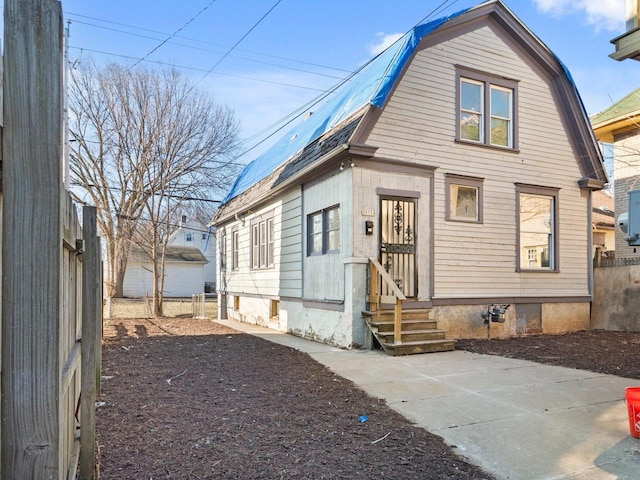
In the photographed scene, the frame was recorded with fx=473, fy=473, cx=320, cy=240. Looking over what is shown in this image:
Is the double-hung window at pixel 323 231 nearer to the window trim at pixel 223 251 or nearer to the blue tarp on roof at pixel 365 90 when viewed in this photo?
the blue tarp on roof at pixel 365 90

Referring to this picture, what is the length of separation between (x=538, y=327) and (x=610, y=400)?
591cm

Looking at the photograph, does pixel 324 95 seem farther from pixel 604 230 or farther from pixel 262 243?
pixel 604 230

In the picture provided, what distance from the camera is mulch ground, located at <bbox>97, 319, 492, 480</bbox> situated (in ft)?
10.2

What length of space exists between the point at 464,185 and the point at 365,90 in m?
2.81

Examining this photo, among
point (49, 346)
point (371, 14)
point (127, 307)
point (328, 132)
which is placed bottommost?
point (127, 307)

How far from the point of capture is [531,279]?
10414mm

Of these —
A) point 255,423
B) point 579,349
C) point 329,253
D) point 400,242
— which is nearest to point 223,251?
point 329,253

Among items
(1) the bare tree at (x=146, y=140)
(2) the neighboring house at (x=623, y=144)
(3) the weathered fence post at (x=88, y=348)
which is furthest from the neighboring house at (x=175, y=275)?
(3) the weathered fence post at (x=88, y=348)

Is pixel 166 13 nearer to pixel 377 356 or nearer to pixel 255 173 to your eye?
pixel 255 173

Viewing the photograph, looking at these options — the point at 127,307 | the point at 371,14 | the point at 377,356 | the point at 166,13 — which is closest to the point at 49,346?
the point at 377,356

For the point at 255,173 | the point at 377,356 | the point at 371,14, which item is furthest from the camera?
the point at 255,173

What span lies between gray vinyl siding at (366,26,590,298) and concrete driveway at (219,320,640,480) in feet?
8.86

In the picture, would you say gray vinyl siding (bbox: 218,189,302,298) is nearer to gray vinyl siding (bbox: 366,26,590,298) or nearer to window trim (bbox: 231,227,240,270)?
window trim (bbox: 231,227,240,270)

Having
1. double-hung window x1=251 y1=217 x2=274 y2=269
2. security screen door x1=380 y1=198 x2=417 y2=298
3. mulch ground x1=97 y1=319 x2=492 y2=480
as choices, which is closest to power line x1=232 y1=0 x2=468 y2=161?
security screen door x1=380 y1=198 x2=417 y2=298
